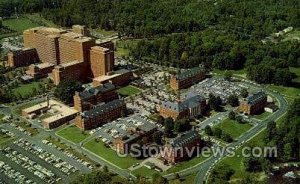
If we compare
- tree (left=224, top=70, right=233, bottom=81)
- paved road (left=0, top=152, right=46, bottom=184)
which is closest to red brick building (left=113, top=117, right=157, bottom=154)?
paved road (left=0, top=152, right=46, bottom=184)

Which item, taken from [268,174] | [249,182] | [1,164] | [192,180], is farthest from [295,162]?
[1,164]

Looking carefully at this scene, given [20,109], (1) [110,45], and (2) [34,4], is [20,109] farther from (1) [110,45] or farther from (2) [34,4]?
(2) [34,4]

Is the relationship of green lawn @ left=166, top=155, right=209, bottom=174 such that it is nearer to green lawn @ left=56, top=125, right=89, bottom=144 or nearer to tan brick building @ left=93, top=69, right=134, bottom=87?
green lawn @ left=56, top=125, right=89, bottom=144

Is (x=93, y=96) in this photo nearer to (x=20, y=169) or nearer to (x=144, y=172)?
(x=20, y=169)

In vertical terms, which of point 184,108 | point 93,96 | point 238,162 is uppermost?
point 184,108

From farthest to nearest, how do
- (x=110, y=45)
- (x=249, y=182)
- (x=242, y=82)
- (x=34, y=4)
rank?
(x=34, y=4) → (x=110, y=45) → (x=242, y=82) → (x=249, y=182)

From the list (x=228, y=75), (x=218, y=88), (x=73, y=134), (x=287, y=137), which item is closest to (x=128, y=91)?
(x=218, y=88)

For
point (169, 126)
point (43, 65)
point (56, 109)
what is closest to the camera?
point (169, 126)

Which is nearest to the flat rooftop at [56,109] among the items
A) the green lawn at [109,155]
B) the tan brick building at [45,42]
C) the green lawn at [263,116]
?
the green lawn at [109,155]
